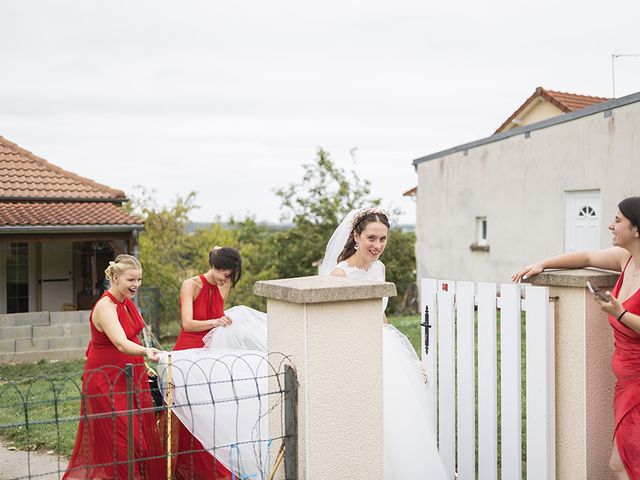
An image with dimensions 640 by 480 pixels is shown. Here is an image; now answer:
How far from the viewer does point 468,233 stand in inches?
691

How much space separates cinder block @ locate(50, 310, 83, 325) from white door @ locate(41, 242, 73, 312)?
9.99 ft

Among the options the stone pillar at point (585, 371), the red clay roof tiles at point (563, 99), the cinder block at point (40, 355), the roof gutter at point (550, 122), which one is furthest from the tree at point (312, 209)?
the stone pillar at point (585, 371)

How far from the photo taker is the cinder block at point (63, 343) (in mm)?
14102

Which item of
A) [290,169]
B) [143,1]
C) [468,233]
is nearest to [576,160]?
[468,233]

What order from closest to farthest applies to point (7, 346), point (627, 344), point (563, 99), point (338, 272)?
point (627, 344) → point (338, 272) → point (7, 346) → point (563, 99)

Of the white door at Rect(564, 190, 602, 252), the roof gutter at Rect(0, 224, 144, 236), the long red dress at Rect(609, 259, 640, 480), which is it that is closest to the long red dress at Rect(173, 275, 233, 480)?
the long red dress at Rect(609, 259, 640, 480)

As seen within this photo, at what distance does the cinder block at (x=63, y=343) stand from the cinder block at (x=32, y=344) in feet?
0.33

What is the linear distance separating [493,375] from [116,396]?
102 inches

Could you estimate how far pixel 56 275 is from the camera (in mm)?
17297

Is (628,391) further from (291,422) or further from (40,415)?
(40,415)

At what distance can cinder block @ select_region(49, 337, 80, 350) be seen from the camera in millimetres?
14102

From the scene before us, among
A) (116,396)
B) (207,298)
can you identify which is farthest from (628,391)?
(207,298)

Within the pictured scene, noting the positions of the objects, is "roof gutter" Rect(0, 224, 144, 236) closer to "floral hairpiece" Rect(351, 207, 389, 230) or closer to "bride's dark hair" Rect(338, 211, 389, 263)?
"bride's dark hair" Rect(338, 211, 389, 263)

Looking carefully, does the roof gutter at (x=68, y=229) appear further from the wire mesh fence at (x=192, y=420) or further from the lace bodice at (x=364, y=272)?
the lace bodice at (x=364, y=272)
